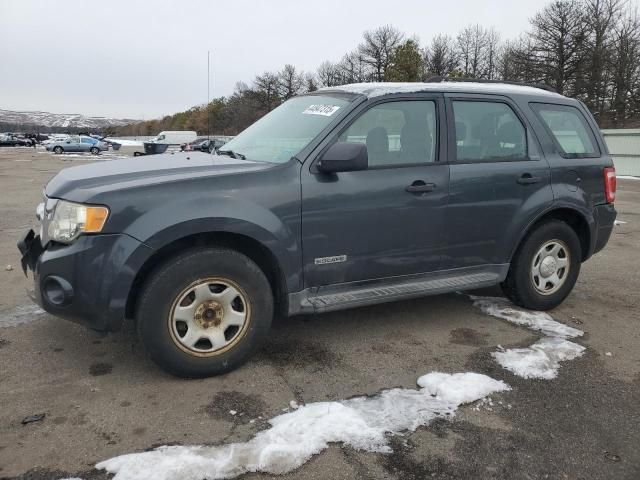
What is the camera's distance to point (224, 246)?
132 inches

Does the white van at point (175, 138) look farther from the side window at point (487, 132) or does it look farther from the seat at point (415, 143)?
the seat at point (415, 143)

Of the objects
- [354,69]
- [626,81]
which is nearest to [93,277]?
[626,81]

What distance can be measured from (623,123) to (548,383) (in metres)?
42.7

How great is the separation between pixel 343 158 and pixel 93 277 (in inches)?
64.3

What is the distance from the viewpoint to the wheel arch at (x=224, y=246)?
3.18 metres

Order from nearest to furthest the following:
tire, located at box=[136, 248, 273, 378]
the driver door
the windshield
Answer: tire, located at box=[136, 248, 273, 378] → the driver door → the windshield

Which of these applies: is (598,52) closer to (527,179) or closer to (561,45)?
(561,45)

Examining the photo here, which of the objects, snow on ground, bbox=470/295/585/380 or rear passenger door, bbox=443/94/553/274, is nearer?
snow on ground, bbox=470/295/585/380

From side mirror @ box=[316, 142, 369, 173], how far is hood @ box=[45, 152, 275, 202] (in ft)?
1.18

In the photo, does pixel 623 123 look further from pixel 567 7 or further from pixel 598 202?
pixel 598 202

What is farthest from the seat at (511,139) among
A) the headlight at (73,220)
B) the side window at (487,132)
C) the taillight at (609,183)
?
the headlight at (73,220)

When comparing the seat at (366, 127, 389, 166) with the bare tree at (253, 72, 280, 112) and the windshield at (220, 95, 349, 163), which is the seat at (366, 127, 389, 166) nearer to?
the windshield at (220, 95, 349, 163)

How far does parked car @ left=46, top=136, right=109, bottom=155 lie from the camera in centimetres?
4769

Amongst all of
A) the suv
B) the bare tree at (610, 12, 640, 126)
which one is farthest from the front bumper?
the bare tree at (610, 12, 640, 126)
